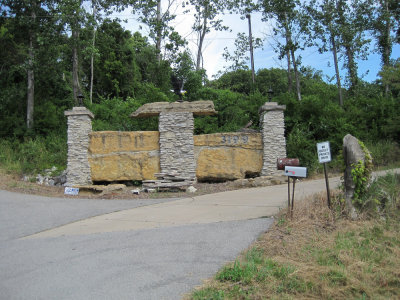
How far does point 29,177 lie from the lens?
43.3ft

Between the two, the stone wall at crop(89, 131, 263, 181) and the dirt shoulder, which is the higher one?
the stone wall at crop(89, 131, 263, 181)

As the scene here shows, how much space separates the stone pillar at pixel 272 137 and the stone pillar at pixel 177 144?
8.13ft

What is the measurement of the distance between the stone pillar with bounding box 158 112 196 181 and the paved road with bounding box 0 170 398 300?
3015 mm

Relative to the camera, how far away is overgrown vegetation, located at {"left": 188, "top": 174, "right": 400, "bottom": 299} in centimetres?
356

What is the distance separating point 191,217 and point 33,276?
316 cm

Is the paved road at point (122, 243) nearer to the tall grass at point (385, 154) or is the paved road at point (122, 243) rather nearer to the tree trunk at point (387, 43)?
the tall grass at point (385, 154)

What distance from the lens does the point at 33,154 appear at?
1516cm

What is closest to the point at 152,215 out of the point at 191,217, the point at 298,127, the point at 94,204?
the point at 191,217

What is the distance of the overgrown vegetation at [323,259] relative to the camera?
3564mm

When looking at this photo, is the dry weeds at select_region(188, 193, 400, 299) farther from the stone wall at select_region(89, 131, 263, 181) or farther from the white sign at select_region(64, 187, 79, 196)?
the white sign at select_region(64, 187, 79, 196)

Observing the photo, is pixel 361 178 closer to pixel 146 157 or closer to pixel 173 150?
pixel 173 150

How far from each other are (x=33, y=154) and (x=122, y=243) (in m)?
11.6

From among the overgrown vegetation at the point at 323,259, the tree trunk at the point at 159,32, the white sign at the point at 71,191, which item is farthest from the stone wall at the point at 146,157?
the tree trunk at the point at 159,32

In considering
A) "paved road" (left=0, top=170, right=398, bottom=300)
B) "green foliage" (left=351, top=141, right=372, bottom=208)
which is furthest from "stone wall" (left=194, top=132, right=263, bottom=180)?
"green foliage" (left=351, top=141, right=372, bottom=208)
